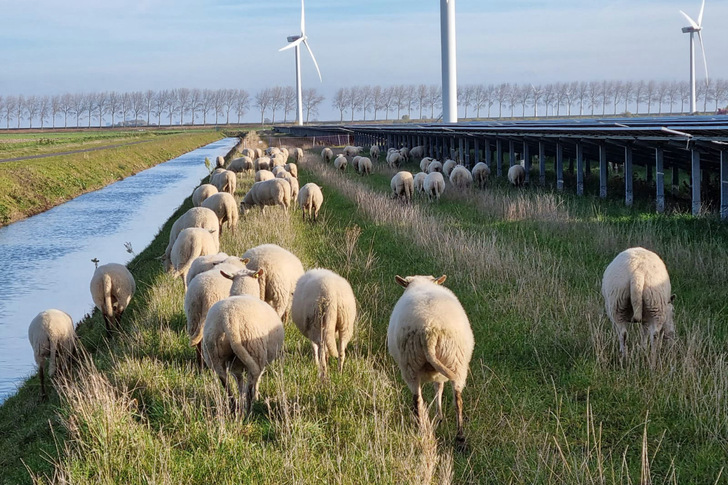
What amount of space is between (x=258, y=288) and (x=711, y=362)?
4.74m

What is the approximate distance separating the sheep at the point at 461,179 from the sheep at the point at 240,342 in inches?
722

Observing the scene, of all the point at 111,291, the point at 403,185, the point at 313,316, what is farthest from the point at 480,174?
the point at 313,316

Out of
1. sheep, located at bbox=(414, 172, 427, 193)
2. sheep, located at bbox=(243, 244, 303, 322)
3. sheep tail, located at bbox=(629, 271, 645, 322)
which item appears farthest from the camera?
sheep, located at bbox=(414, 172, 427, 193)

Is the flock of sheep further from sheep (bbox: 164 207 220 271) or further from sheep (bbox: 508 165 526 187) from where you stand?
sheep (bbox: 508 165 526 187)

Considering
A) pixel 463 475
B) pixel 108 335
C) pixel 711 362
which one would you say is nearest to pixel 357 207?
pixel 108 335

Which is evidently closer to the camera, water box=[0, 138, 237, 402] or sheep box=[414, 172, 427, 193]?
water box=[0, 138, 237, 402]

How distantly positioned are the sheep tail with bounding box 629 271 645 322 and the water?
8345 millimetres

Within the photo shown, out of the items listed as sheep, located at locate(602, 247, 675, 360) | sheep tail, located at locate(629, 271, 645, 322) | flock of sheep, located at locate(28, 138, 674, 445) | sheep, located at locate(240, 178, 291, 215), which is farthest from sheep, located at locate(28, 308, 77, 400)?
sheep, located at locate(240, 178, 291, 215)

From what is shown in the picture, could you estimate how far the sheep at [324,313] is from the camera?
777 cm

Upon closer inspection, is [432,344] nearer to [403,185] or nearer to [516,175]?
[403,185]

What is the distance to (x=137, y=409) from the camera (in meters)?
7.00

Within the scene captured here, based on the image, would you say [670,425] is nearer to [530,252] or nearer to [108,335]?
[530,252]

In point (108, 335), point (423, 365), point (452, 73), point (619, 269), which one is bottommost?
point (108, 335)

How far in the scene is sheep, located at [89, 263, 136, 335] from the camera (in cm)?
1204
